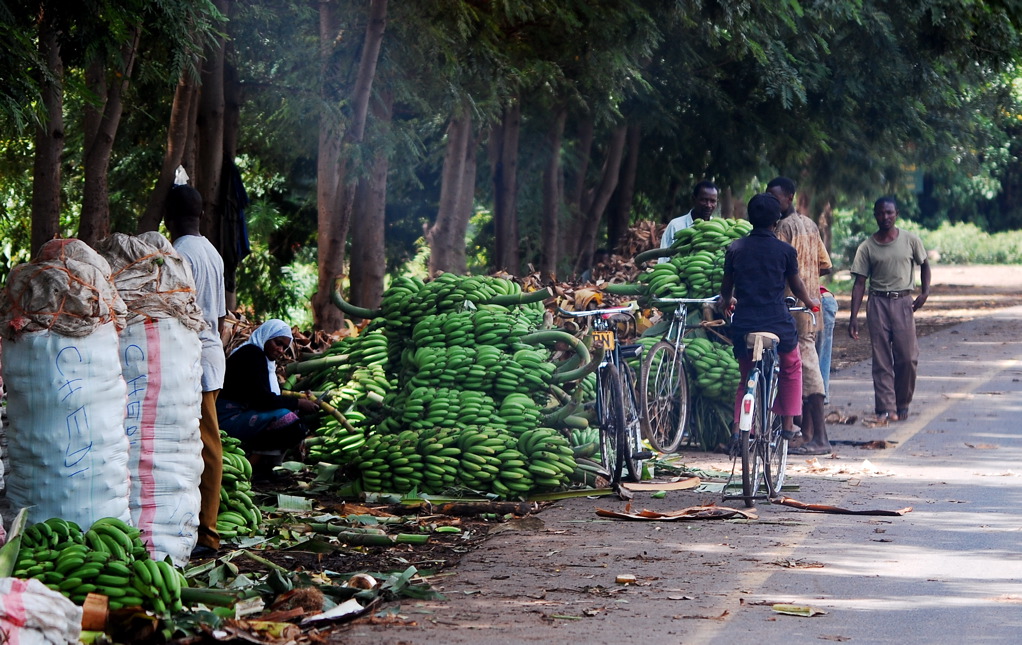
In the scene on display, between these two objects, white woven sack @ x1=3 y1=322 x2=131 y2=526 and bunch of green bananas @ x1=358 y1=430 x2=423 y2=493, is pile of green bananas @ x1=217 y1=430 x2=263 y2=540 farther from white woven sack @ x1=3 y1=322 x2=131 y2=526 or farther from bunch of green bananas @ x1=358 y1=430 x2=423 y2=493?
white woven sack @ x1=3 y1=322 x2=131 y2=526

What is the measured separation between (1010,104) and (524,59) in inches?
596

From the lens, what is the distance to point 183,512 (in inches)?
253

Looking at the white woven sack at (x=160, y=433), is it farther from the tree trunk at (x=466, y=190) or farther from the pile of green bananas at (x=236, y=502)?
the tree trunk at (x=466, y=190)

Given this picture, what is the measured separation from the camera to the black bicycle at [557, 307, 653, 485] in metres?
8.91

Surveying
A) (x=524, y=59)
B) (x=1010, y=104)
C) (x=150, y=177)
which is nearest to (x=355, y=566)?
(x=524, y=59)

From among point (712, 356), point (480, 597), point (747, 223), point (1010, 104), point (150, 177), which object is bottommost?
point (480, 597)

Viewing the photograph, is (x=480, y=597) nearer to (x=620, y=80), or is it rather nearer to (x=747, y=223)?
(x=747, y=223)

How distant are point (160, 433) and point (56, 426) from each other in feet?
2.33

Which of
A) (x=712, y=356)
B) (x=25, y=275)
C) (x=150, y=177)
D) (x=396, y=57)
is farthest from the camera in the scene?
(x=150, y=177)

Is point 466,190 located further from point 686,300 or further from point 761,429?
point 761,429

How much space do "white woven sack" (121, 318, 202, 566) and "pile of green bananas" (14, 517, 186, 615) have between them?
0.67 meters

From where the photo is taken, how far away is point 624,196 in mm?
25125

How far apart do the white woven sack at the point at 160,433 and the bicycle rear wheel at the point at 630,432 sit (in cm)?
332

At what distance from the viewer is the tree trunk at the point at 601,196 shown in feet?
74.2
